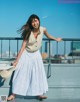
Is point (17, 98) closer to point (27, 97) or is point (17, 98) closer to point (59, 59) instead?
point (27, 97)

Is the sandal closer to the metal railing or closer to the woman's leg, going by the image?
the woman's leg

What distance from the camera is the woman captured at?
5539mm

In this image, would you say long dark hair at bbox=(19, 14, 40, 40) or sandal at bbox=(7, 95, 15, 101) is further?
sandal at bbox=(7, 95, 15, 101)

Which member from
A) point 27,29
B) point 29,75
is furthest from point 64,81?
point 27,29

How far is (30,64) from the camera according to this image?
5.61 m

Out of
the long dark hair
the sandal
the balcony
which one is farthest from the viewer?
the balcony

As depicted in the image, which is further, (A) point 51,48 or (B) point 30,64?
(A) point 51,48

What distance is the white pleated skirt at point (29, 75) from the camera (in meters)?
5.59

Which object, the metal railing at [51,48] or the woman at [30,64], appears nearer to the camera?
the woman at [30,64]

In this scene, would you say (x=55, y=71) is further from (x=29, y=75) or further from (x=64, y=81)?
(x=29, y=75)

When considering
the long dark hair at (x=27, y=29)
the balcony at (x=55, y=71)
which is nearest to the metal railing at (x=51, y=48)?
the balcony at (x=55, y=71)

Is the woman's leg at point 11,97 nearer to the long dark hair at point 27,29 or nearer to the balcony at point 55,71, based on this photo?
the balcony at point 55,71

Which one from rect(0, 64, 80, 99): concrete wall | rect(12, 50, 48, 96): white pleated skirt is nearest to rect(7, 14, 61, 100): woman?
rect(12, 50, 48, 96): white pleated skirt

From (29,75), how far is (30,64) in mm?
179
